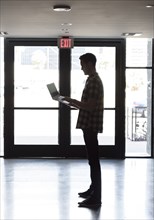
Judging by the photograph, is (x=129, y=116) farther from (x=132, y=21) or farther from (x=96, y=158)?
(x=96, y=158)

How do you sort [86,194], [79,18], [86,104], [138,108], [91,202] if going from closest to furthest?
[86,104] < [91,202] < [86,194] < [79,18] < [138,108]

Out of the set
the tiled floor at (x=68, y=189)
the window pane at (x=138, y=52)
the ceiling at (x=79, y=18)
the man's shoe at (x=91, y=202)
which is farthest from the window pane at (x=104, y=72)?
the man's shoe at (x=91, y=202)

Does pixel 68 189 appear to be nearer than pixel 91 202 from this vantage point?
No

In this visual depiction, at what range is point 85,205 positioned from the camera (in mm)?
4762

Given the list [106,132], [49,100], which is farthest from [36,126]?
[106,132]

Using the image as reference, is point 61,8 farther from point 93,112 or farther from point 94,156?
point 94,156

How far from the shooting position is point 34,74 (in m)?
8.45

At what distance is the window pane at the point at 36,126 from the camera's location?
8.38m

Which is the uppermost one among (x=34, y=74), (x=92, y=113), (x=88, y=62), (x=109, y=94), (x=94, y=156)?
(x=34, y=74)

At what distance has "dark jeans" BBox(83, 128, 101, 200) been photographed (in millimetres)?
4602

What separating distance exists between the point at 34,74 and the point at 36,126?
104 centimetres

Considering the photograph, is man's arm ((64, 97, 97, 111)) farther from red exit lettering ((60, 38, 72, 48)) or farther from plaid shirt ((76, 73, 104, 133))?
red exit lettering ((60, 38, 72, 48))

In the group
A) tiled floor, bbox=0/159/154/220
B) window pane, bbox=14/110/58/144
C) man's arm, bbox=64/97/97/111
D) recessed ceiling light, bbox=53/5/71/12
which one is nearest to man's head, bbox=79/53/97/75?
man's arm, bbox=64/97/97/111

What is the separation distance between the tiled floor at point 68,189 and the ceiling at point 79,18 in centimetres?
232
